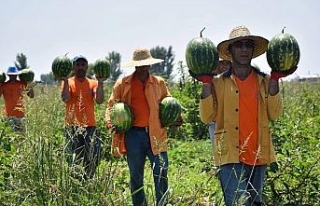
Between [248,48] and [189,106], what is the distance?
6.95m

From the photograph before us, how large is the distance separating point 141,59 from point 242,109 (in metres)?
1.79

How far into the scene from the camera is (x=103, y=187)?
360 centimetres

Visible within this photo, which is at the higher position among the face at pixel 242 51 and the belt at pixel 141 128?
the face at pixel 242 51

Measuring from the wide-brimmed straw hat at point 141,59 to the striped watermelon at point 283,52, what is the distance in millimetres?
1687

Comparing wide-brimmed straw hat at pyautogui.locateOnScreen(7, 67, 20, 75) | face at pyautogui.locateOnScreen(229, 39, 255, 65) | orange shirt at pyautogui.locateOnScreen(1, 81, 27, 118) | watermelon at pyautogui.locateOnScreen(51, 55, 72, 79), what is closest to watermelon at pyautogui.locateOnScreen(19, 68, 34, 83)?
wide-brimmed straw hat at pyautogui.locateOnScreen(7, 67, 20, 75)

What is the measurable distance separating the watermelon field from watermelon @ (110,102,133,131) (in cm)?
35

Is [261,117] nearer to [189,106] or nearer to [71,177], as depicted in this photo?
[71,177]

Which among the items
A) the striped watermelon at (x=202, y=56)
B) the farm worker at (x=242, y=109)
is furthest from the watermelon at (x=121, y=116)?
the striped watermelon at (x=202, y=56)

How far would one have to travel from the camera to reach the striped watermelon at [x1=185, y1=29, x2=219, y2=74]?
414cm

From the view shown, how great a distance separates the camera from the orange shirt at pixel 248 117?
170 inches

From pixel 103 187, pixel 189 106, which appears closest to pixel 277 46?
pixel 103 187

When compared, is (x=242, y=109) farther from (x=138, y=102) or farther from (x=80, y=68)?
(x=80, y=68)

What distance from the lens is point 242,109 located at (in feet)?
14.2

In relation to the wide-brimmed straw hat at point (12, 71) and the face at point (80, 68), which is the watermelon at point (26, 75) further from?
the face at point (80, 68)
